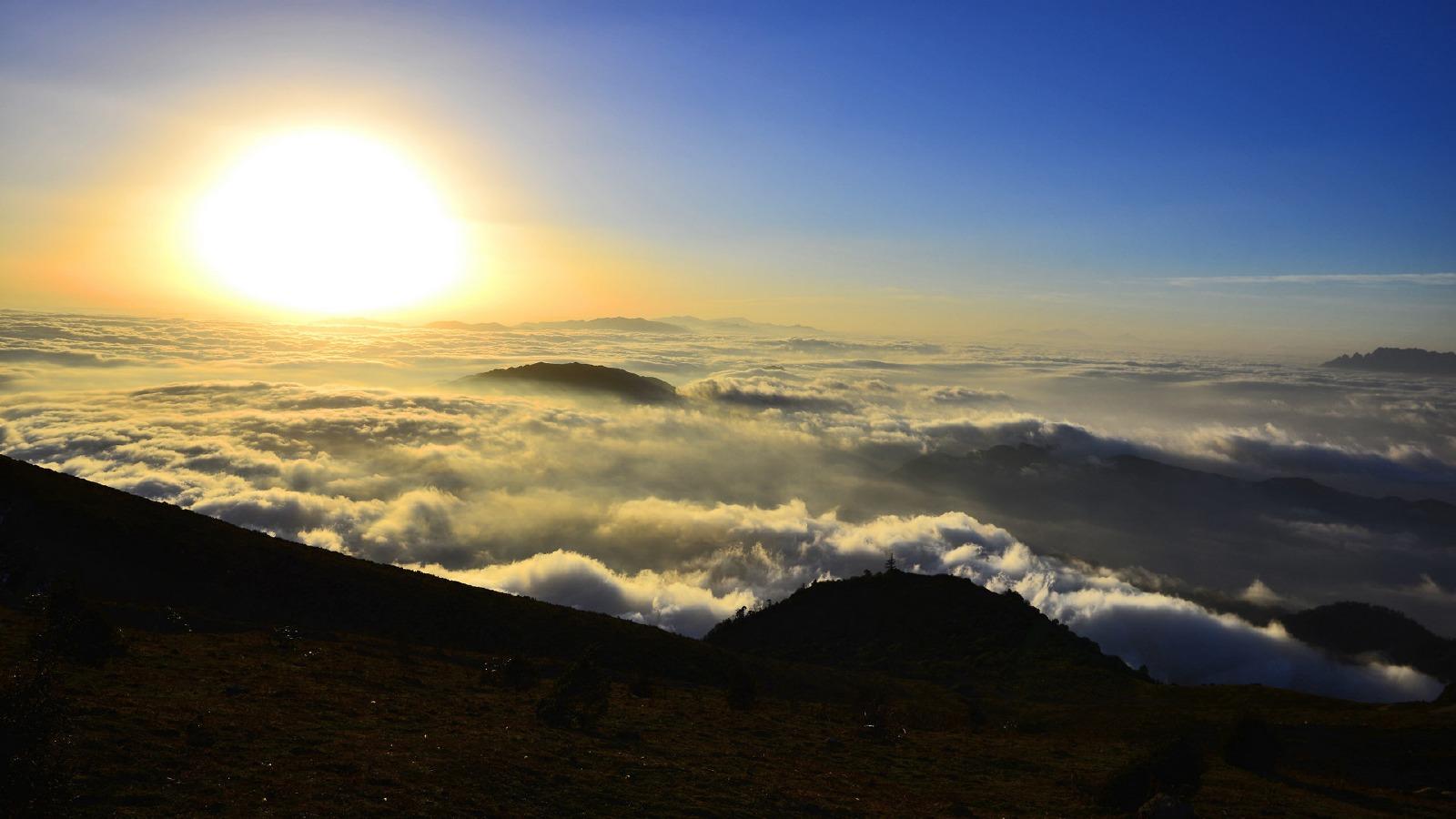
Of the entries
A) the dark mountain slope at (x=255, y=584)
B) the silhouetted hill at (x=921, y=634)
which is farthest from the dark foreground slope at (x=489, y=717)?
the silhouetted hill at (x=921, y=634)

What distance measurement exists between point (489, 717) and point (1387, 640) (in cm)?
22607

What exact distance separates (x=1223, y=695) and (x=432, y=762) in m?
48.7

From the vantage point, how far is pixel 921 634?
69375 millimetres

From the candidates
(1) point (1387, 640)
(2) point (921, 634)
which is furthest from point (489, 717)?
(1) point (1387, 640)

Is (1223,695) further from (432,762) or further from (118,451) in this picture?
(118,451)

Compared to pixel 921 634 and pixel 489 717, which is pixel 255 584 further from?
pixel 921 634

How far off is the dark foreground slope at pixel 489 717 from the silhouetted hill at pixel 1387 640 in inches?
6566

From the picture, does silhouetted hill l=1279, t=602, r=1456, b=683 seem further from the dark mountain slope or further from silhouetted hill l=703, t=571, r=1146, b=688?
the dark mountain slope

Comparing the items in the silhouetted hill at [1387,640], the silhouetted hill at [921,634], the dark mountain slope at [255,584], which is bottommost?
the silhouetted hill at [1387,640]

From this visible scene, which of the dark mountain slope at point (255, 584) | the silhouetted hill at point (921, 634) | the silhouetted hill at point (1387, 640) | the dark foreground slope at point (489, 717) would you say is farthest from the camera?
the silhouetted hill at point (1387, 640)

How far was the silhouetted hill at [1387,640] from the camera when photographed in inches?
6363

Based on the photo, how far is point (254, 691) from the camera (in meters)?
23.9

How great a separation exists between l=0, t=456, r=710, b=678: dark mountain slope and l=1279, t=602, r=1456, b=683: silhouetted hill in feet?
630

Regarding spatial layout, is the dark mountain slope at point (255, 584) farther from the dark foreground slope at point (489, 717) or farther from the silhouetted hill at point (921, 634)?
the silhouetted hill at point (921, 634)
